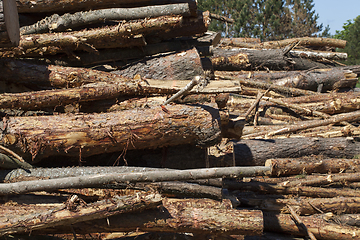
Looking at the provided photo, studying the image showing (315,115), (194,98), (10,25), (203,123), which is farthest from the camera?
(315,115)

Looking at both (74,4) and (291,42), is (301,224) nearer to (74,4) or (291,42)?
(74,4)

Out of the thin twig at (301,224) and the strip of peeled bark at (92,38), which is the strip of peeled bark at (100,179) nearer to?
the thin twig at (301,224)

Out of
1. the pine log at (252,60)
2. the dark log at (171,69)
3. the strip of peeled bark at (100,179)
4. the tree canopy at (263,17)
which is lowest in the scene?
the strip of peeled bark at (100,179)

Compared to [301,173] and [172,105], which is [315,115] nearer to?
[301,173]

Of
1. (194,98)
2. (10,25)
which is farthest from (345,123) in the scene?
(10,25)

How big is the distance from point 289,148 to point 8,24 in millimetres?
5434

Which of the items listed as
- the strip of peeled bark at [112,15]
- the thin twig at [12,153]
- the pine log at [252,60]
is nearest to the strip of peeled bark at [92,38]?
the strip of peeled bark at [112,15]

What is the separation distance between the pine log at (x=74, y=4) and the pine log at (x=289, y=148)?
297cm

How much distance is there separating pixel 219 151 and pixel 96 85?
94.5 inches

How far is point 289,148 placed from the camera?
20.1 feet

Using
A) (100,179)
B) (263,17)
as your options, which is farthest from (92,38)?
(263,17)

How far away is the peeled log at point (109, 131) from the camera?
367cm

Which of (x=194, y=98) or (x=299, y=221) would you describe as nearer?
(x=299, y=221)

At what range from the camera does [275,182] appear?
5.45 metres
